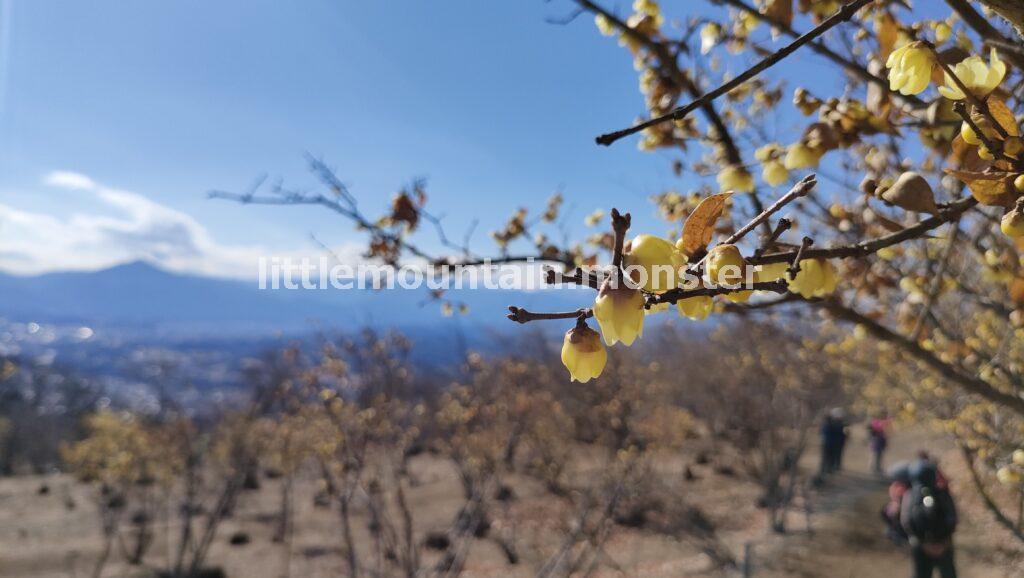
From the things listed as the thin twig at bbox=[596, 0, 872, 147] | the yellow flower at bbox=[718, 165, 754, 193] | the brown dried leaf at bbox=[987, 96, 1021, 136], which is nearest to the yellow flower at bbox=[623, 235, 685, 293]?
the thin twig at bbox=[596, 0, 872, 147]

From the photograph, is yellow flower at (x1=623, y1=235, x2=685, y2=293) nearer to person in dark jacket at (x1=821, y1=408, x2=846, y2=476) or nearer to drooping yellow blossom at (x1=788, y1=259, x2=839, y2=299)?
drooping yellow blossom at (x1=788, y1=259, x2=839, y2=299)

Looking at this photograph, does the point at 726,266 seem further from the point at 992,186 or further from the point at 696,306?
the point at 992,186

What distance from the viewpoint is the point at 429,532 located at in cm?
1088

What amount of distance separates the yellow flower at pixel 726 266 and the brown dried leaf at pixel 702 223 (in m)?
0.06

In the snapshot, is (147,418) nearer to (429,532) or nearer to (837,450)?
(429,532)

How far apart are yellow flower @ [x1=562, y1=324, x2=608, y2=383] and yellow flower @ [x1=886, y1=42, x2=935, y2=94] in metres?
0.79

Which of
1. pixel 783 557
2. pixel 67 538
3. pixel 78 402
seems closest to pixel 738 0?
pixel 783 557

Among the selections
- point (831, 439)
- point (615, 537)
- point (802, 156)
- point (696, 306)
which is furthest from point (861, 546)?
point (696, 306)

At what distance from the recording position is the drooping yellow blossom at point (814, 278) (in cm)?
109

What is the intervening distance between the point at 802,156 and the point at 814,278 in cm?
56

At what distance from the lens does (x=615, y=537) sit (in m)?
10.2

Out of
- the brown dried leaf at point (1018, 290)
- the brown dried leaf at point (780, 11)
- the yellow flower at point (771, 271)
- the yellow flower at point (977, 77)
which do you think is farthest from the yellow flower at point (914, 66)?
the brown dried leaf at point (1018, 290)

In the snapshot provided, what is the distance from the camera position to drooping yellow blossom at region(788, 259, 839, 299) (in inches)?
42.9

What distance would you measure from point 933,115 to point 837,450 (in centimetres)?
1392
